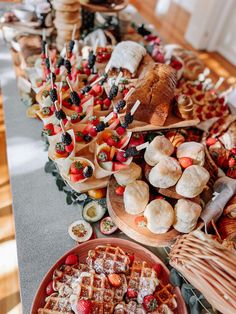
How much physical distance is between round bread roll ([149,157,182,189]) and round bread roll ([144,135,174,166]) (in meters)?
0.05

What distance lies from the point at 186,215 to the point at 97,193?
48cm

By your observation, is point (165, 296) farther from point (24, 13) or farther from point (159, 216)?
point (24, 13)

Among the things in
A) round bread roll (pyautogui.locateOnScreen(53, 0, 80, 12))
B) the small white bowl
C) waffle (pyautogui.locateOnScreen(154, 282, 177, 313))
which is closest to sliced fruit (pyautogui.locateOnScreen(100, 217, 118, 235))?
waffle (pyautogui.locateOnScreen(154, 282, 177, 313))

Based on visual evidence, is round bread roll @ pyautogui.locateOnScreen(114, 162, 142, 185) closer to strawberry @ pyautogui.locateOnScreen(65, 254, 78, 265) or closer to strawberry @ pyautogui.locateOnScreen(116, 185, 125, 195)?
strawberry @ pyautogui.locateOnScreen(116, 185, 125, 195)

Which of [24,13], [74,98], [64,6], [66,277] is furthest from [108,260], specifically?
[24,13]

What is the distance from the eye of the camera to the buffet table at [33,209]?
1447 mm

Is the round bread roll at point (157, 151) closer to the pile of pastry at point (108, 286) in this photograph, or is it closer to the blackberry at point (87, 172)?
the blackberry at point (87, 172)

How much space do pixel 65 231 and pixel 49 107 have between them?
70 centimetres

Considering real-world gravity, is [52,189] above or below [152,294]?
below

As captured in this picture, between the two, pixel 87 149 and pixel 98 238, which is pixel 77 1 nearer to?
pixel 87 149

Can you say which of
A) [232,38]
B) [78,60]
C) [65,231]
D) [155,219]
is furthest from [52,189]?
[232,38]

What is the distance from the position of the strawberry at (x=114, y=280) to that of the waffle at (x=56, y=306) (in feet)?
0.67

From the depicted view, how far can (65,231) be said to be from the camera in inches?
62.7

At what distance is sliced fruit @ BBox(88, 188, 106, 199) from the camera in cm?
153
